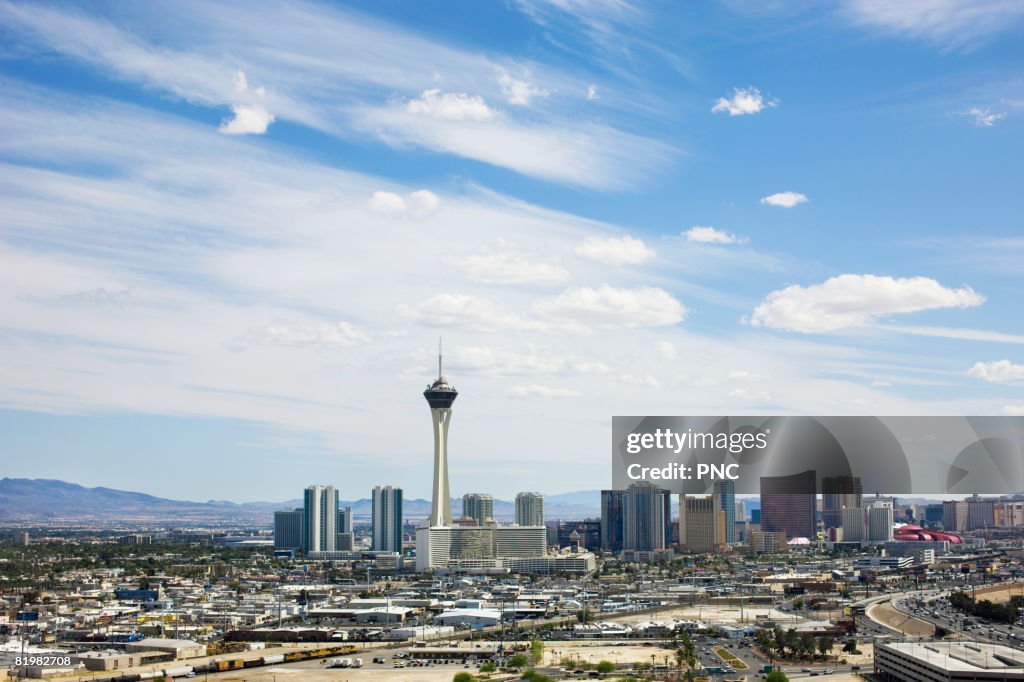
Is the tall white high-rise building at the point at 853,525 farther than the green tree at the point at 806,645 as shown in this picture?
Yes

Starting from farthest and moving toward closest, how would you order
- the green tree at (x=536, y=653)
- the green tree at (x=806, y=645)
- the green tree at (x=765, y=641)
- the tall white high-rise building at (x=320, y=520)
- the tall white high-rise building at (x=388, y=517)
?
the tall white high-rise building at (x=320, y=520) → the tall white high-rise building at (x=388, y=517) → the green tree at (x=765, y=641) → the green tree at (x=806, y=645) → the green tree at (x=536, y=653)

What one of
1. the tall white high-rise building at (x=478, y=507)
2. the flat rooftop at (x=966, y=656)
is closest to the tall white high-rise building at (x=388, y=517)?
the tall white high-rise building at (x=478, y=507)

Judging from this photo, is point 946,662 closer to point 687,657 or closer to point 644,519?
point 687,657

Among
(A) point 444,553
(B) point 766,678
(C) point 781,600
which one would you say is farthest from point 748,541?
(B) point 766,678

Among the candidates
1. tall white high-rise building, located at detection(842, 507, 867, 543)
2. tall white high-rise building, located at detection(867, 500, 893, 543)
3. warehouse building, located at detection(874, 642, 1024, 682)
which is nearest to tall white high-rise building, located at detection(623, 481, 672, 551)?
tall white high-rise building, located at detection(842, 507, 867, 543)

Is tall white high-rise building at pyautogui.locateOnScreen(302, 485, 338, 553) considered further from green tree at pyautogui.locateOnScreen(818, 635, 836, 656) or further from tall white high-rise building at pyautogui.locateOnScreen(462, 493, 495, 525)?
green tree at pyautogui.locateOnScreen(818, 635, 836, 656)

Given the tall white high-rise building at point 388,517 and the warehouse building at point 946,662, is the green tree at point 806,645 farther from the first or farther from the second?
the tall white high-rise building at point 388,517
